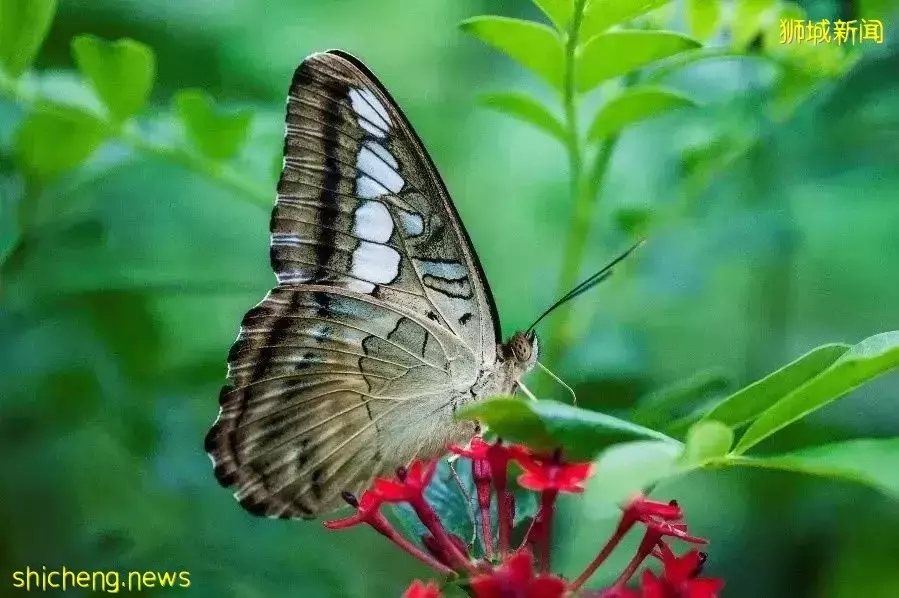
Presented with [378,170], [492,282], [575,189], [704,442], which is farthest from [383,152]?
[492,282]

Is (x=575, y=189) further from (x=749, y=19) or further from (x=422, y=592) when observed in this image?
(x=422, y=592)

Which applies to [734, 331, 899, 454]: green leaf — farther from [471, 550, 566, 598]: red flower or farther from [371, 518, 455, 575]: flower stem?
[371, 518, 455, 575]: flower stem

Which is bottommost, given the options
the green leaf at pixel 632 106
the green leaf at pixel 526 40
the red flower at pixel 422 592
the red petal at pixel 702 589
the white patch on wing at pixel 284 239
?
the red flower at pixel 422 592

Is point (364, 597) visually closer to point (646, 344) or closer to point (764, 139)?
point (646, 344)

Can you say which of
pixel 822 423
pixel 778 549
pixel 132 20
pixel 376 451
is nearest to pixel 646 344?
pixel 822 423

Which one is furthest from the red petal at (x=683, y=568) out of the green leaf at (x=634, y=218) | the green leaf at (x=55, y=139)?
the green leaf at (x=55, y=139)

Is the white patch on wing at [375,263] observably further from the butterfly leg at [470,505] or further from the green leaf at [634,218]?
the green leaf at [634,218]
